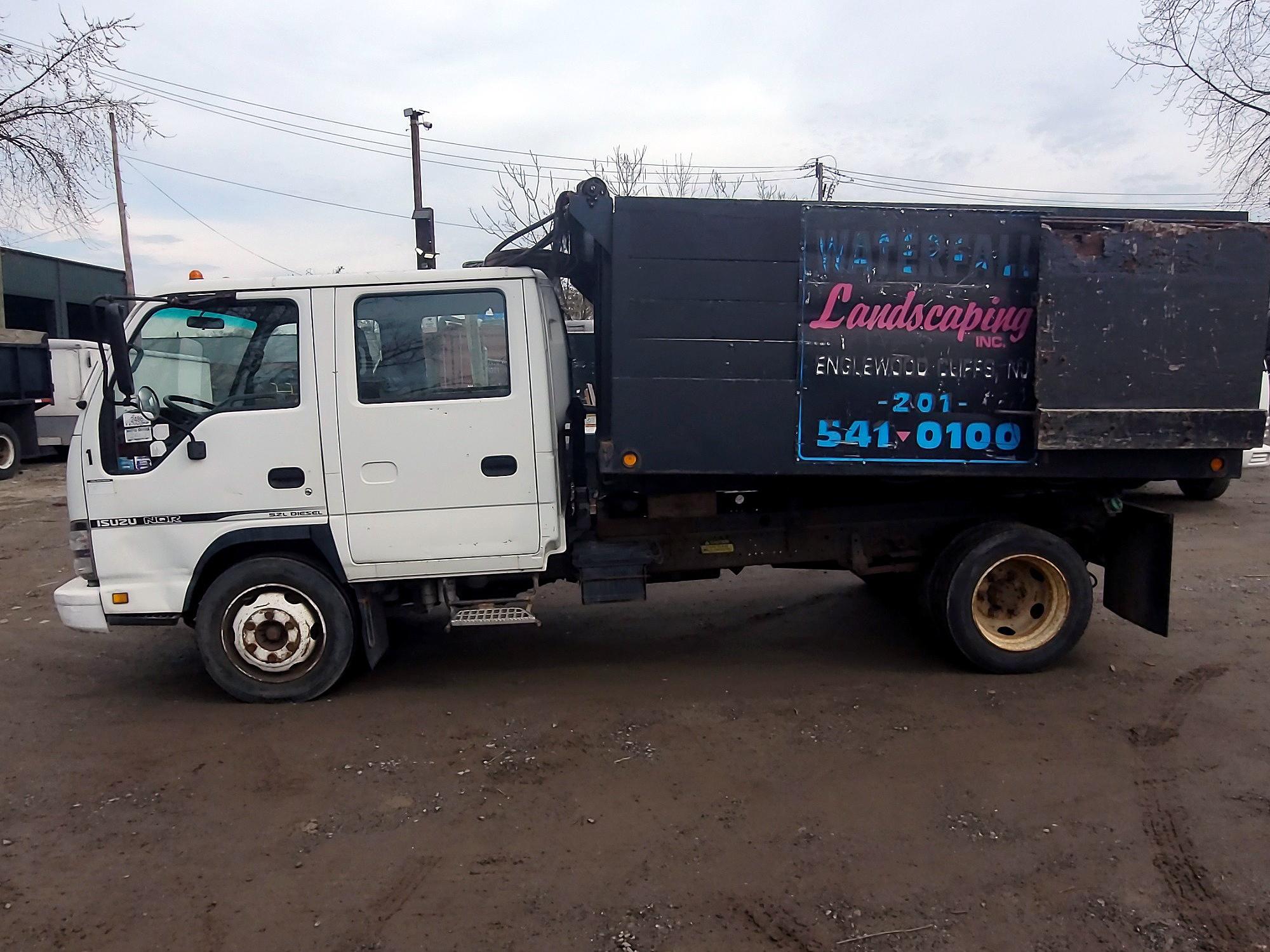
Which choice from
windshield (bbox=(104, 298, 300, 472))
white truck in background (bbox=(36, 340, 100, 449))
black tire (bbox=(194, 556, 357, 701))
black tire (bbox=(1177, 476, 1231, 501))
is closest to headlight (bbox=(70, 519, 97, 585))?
windshield (bbox=(104, 298, 300, 472))

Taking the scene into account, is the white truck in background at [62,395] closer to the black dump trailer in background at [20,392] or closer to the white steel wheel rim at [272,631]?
the black dump trailer in background at [20,392]

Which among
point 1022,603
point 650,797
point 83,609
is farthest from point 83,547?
point 1022,603

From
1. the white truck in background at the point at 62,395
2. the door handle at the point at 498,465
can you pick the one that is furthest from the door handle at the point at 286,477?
the white truck in background at the point at 62,395

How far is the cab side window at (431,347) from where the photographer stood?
498cm

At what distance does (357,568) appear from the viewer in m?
5.10

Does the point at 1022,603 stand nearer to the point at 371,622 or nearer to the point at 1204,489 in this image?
the point at 371,622

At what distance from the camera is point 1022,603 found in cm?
568

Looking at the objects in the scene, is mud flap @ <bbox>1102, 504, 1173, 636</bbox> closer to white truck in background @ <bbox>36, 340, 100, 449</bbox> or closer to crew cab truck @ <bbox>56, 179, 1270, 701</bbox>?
crew cab truck @ <bbox>56, 179, 1270, 701</bbox>

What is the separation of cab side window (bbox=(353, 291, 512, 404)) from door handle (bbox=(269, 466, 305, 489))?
1.73 feet

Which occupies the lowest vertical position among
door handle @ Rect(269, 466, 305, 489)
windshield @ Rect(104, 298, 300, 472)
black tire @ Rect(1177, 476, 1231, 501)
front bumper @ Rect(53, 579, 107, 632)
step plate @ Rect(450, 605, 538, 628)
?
black tire @ Rect(1177, 476, 1231, 501)

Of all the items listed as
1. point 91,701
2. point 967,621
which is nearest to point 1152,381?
point 967,621

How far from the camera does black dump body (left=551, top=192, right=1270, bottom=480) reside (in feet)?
15.8

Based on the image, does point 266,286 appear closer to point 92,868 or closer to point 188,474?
point 188,474

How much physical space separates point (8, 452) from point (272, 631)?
14.3 metres
